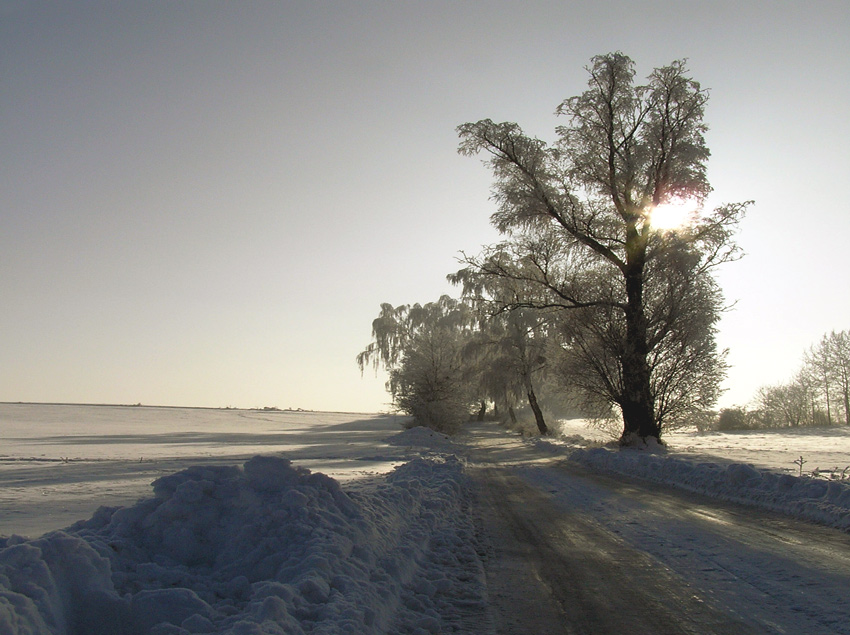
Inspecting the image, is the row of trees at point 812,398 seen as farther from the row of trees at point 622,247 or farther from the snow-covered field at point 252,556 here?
the snow-covered field at point 252,556

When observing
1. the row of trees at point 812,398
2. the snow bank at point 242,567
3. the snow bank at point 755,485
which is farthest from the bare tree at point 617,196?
the row of trees at point 812,398

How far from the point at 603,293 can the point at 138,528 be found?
17.5m

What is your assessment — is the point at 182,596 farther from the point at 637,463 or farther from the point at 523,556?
the point at 637,463

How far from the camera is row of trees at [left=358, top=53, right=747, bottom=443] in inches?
711

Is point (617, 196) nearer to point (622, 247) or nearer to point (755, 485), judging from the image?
point (622, 247)

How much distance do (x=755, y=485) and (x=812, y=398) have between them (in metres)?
37.7

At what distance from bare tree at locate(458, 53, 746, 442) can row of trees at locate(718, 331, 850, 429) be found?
22.7m

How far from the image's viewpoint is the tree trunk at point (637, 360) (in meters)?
18.0

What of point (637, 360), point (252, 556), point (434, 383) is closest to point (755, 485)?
point (252, 556)

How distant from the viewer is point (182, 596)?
10.8 feet

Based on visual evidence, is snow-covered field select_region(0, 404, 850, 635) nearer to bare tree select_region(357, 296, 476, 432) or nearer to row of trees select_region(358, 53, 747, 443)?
row of trees select_region(358, 53, 747, 443)

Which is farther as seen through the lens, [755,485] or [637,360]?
[637,360]

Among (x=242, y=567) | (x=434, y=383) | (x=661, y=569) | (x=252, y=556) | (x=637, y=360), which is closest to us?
(x=242, y=567)

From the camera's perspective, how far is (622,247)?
19.1m
